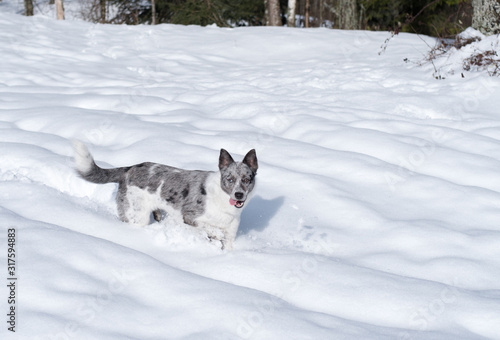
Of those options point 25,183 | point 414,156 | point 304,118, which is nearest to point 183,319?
point 25,183

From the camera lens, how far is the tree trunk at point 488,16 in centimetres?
968

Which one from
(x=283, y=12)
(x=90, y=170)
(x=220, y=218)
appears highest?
(x=283, y=12)

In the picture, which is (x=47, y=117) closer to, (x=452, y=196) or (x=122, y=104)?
(x=122, y=104)

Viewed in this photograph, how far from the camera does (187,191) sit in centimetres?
441

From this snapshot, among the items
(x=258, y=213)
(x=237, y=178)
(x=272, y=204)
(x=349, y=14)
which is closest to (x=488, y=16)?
(x=349, y=14)

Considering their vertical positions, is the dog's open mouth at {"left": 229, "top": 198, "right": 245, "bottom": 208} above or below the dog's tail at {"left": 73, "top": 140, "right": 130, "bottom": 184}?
below

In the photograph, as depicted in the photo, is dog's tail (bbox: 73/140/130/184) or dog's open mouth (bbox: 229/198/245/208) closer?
dog's open mouth (bbox: 229/198/245/208)

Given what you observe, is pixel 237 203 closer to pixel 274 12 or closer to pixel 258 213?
pixel 258 213

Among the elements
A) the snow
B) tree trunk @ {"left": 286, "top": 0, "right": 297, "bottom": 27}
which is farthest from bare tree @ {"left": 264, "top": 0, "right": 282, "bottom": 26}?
the snow

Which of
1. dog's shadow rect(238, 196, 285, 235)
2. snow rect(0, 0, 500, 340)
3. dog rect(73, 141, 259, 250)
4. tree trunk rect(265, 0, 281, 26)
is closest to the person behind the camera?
snow rect(0, 0, 500, 340)

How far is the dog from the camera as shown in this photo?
4195 mm

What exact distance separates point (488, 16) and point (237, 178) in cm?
829

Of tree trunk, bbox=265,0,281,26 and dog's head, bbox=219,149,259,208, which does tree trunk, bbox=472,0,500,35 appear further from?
tree trunk, bbox=265,0,281,26

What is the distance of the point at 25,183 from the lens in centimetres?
463
